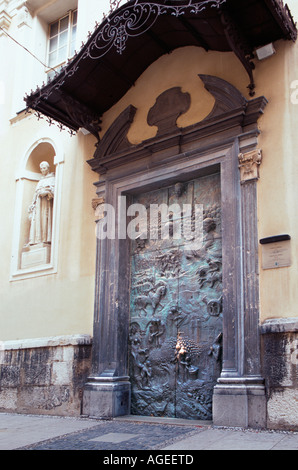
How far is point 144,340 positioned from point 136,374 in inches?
19.4

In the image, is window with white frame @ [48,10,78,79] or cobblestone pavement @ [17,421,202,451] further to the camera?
window with white frame @ [48,10,78,79]

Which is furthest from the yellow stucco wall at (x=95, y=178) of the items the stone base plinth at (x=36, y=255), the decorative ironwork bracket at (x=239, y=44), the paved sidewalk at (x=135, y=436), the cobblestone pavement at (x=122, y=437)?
the cobblestone pavement at (x=122, y=437)

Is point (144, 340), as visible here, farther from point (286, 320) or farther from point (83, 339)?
point (286, 320)

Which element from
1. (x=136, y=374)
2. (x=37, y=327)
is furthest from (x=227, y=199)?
(x=37, y=327)

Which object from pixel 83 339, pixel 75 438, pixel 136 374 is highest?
pixel 83 339

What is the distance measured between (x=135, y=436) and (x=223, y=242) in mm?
2532

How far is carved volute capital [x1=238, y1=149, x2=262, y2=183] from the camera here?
251 inches

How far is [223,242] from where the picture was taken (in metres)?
6.54

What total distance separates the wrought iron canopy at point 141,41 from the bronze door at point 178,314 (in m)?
1.78

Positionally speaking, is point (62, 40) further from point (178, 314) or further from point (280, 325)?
point (280, 325)

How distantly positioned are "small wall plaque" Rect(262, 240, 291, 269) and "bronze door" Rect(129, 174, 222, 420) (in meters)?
0.87

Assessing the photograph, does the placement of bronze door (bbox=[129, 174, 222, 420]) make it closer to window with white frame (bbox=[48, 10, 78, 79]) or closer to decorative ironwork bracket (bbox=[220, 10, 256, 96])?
decorative ironwork bracket (bbox=[220, 10, 256, 96])

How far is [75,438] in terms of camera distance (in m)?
5.68

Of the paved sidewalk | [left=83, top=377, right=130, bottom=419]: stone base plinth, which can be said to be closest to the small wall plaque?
the paved sidewalk
